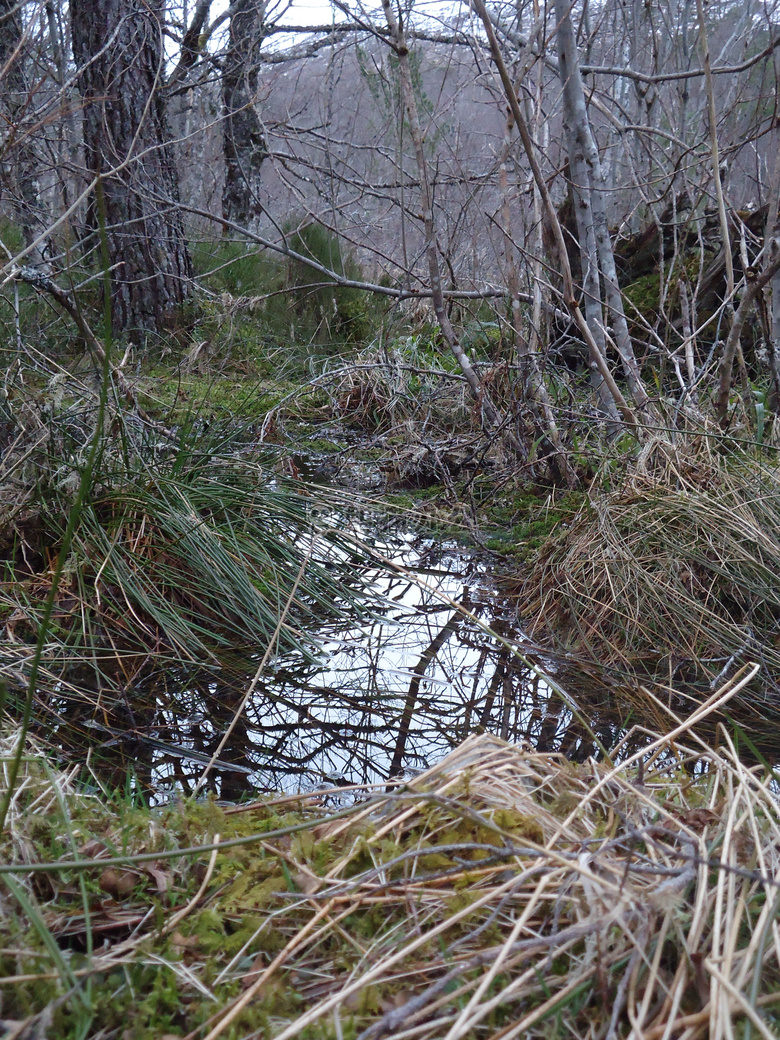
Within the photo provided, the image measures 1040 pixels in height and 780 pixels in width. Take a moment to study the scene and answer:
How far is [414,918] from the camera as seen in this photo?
1063 millimetres

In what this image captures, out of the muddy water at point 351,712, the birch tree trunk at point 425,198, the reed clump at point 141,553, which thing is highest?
the birch tree trunk at point 425,198

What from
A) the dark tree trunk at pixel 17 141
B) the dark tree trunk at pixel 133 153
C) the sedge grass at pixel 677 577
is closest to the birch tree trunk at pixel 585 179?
the sedge grass at pixel 677 577

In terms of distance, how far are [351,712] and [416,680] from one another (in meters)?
0.23

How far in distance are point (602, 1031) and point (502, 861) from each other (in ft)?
1.02

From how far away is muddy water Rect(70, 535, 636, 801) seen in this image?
1.74 metres

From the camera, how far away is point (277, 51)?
9250 millimetres

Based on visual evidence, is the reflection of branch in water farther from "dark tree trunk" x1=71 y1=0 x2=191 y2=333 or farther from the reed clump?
"dark tree trunk" x1=71 y1=0 x2=191 y2=333

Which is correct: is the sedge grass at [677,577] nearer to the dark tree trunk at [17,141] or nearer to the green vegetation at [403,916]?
the green vegetation at [403,916]

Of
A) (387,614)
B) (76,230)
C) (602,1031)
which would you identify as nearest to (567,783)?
(602,1031)

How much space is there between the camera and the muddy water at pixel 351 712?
68.6 inches

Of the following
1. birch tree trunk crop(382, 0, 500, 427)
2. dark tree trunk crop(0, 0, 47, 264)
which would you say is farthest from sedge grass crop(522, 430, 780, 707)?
dark tree trunk crop(0, 0, 47, 264)

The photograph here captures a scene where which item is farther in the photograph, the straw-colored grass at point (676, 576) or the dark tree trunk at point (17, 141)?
the dark tree trunk at point (17, 141)

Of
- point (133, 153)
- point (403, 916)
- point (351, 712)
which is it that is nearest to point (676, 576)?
point (351, 712)

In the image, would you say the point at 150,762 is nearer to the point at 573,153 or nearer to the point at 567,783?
the point at 567,783
